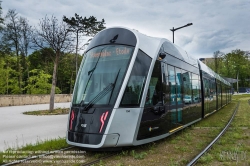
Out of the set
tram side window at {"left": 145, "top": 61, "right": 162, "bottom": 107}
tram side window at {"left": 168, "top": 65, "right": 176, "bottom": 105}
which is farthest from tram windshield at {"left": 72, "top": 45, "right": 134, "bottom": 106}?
tram side window at {"left": 168, "top": 65, "right": 176, "bottom": 105}

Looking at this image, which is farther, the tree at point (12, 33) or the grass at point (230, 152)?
the tree at point (12, 33)

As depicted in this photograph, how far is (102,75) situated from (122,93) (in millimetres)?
785

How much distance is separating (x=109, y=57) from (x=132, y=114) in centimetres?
165

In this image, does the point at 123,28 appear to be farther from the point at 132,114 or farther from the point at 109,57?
the point at 132,114

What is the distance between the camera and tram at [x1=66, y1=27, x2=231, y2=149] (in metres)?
5.38

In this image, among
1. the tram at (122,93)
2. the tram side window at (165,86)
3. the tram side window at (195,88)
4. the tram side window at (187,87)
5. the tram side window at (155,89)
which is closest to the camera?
the tram at (122,93)

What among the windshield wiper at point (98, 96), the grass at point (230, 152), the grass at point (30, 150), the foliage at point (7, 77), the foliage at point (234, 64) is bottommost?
the grass at point (230, 152)

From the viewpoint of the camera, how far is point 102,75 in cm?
590

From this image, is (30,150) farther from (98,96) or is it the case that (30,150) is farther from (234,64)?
(234,64)

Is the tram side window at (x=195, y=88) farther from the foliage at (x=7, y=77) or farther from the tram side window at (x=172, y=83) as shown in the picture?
the foliage at (x=7, y=77)

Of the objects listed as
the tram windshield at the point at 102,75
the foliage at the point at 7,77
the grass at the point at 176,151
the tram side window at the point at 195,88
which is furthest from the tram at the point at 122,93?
the foliage at the point at 7,77

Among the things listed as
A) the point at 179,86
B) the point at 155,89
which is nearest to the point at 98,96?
the point at 155,89

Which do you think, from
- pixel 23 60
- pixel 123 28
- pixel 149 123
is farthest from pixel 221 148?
pixel 23 60

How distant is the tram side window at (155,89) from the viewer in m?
6.12
